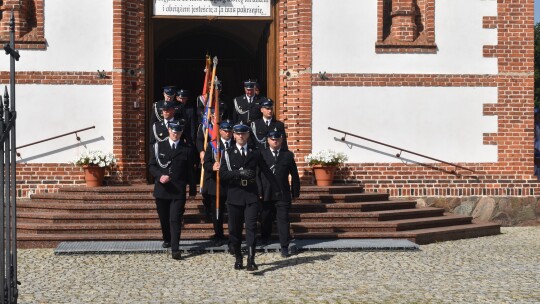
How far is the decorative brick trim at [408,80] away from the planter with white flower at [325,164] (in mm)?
1391

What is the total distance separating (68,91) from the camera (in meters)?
15.5

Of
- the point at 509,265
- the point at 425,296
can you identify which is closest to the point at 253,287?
the point at 425,296

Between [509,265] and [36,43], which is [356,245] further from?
[36,43]

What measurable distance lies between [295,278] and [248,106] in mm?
4412

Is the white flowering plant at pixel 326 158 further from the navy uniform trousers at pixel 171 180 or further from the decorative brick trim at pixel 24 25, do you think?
the decorative brick trim at pixel 24 25

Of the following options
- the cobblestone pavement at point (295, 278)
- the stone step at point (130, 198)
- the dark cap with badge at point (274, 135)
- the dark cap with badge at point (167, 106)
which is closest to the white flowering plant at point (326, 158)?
the stone step at point (130, 198)

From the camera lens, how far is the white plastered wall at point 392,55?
1596 centimetres

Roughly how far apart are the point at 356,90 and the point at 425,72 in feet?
Answer: 4.30

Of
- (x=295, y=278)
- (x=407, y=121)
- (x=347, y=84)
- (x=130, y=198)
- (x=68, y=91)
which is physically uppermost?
(x=347, y=84)

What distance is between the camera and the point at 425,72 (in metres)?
16.1

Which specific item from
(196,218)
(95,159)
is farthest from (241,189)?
(95,159)

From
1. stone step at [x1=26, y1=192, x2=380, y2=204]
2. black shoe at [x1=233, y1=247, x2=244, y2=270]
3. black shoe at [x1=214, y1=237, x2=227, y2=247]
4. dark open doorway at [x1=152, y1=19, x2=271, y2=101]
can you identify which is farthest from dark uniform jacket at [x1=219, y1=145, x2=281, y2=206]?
dark open doorway at [x1=152, y1=19, x2=271, y2=101]

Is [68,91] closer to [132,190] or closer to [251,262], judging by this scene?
[132,190]

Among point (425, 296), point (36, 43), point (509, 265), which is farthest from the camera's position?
point (36, 43)
